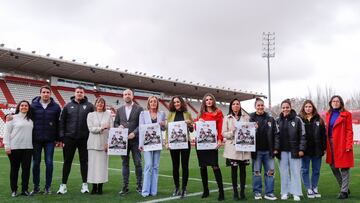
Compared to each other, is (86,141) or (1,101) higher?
(1,101)

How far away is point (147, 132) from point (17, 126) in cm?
219

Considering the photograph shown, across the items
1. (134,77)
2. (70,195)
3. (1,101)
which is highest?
(134,77)

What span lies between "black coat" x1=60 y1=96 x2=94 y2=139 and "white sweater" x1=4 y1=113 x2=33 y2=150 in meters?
0.54

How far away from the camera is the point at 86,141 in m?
6.85

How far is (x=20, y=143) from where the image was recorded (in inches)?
257

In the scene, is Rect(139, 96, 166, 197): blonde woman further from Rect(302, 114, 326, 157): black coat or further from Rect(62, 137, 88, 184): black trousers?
Rect(302, 114, 326, 157): black coat

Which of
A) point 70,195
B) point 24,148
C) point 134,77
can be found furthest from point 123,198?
point 134,77

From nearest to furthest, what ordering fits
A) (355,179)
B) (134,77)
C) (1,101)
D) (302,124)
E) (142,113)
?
(302,124), (142,113), (355,179), (1,101), (134,77)

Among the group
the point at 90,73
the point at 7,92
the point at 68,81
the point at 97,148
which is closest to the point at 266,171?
the point at 97,148

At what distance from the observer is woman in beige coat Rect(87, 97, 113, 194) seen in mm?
6711

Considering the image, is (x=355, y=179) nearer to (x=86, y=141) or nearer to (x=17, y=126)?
(x=86, y=141)

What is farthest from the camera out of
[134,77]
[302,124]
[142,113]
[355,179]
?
[134,77]

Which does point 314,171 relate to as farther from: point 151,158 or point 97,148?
point 97,148

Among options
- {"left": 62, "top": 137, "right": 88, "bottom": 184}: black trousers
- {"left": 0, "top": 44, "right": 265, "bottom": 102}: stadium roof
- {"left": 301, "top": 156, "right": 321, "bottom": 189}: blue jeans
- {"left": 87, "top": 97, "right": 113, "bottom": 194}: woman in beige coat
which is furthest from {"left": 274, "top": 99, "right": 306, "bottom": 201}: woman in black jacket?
{"left": 0, "top": 44, "right": 265, "bottom": 102}: stadium roof
